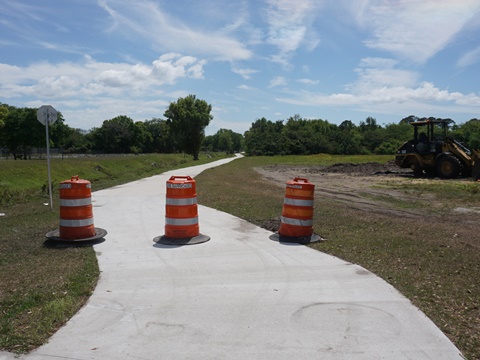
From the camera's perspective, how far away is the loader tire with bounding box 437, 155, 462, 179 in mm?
24109

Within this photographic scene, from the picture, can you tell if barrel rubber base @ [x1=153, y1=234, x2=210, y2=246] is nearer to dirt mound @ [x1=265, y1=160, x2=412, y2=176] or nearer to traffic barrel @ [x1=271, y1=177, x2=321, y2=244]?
traffic barrel @ [x1=271, y1=177, x2=321, y2=244]

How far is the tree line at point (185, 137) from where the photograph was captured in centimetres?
6581

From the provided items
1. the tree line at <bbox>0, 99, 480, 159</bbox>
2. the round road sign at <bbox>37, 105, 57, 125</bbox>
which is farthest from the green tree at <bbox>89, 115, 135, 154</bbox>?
the round road sign at <bbox>37, 105, 57, 125</bbox>

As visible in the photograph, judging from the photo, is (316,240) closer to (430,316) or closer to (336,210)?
(430,316)

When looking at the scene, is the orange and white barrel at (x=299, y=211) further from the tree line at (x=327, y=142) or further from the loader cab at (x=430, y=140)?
the tree line at (x=327, y=142)

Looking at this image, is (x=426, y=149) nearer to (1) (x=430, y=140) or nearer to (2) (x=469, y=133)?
(1) (x=430, y=140)

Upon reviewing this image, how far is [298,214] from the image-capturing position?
321 inches

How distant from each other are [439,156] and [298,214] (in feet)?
66.5

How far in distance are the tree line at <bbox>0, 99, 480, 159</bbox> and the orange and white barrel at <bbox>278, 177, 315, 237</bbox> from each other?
5744 centimetres

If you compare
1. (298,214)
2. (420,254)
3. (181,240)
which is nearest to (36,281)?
(181,240)

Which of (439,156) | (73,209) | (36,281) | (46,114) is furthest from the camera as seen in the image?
(439,156)

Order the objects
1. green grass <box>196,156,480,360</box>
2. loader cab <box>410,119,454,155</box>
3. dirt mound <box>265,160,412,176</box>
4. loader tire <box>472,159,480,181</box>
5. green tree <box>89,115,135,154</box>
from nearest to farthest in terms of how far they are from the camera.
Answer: green grass <box>196,156,480,360</box>
loader tire <box>472,159,480,181</box>
loader cab <box>410,119,454,155</box>
dirt mound <box>265,160,412,176</box>
green tree <box>89,115,135,154</box>

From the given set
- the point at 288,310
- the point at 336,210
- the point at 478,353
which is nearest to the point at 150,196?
the point at 336,210

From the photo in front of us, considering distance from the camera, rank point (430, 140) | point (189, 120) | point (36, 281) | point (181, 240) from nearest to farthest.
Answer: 1. point (36, 281)
2. point (181, 240)
3. point (430, 140)
4. point (189, 120)
